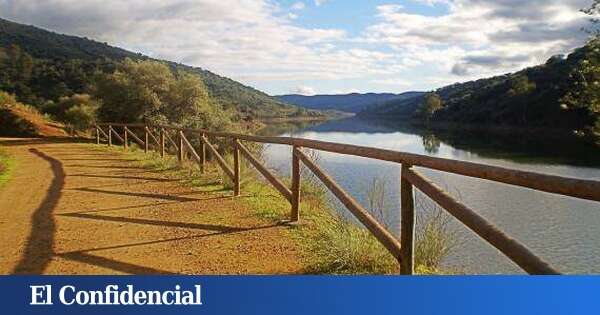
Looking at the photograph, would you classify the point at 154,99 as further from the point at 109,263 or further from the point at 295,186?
the point at 109,263

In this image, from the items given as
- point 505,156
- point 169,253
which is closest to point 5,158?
point 169,253

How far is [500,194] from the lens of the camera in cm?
1878

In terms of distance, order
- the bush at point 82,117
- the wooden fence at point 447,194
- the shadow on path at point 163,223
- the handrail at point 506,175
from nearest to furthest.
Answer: the handrail at point 506,175 → the wooden fence at point 447,194 → the shadow on path at point 163,223 → the bush at point 82,117

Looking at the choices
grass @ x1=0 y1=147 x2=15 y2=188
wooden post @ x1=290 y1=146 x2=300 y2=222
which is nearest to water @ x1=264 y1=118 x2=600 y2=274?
wooden post @ x1=290 y1=146 x2=300 y2=222

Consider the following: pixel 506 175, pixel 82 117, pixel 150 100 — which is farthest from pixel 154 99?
pixel 506 175

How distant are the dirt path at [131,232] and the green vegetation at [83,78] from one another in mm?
20500

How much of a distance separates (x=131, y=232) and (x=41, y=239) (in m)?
1.03

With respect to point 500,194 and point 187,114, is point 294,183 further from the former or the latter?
point 187,114

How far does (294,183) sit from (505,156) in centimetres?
3304

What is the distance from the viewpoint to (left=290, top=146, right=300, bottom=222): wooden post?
748cm

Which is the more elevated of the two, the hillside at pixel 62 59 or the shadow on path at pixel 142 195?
the hillside at pixel 62 59

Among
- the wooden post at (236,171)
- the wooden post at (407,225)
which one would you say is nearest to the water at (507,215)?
the wooden post at (236,171)

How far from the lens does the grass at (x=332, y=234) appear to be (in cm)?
540

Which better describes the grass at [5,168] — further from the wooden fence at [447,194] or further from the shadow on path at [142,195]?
the wooden fence at [447,194]
